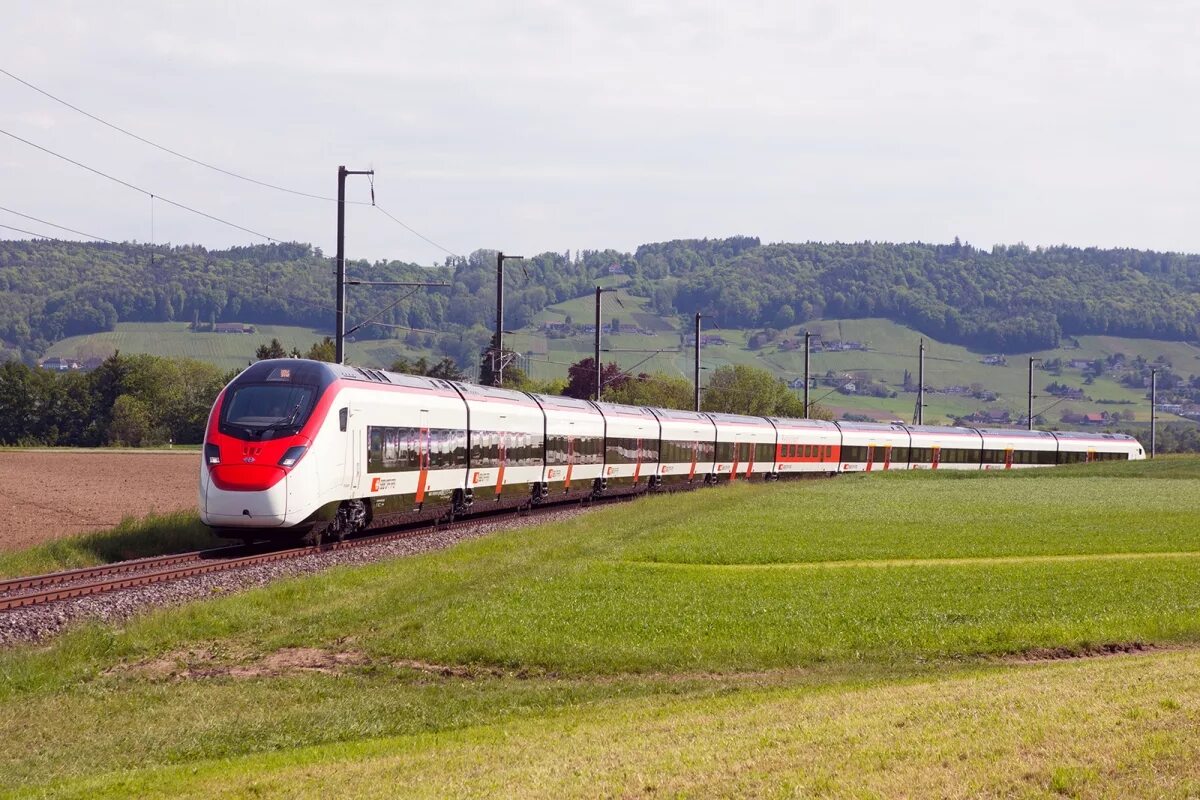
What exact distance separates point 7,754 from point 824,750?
845 cm

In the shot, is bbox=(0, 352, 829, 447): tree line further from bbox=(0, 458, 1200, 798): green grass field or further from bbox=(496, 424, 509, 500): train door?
bbox=(0, 458, 1200, 798): green grass field

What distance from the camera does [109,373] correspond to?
133250mm

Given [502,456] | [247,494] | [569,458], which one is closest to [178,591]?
[247,494]

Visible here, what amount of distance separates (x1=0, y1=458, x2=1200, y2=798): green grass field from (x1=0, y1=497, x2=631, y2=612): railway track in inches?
102

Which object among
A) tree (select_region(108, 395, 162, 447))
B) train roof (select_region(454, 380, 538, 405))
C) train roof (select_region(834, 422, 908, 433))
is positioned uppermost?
train roof (select_region(454, 380, 538, 405))

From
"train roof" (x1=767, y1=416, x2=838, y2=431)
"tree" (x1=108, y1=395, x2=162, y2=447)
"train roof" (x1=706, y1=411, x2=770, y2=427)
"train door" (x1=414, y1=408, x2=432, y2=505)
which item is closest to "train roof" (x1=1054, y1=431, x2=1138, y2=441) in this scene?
"train roof" (x1=767, y1=416, x2=838, y2=431)

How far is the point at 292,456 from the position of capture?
30.1 meters

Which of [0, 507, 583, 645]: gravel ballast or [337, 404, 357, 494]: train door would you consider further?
[337, 404, 357, 494]: train door

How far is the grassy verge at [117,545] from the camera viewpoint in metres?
29.3

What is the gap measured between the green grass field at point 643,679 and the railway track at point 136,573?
8.53ft

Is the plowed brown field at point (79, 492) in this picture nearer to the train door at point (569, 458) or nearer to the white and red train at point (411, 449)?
the white and red train at point (411, 449)

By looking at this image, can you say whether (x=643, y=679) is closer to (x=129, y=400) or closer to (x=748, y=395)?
(x=129, y=400)

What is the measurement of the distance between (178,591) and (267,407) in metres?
6.43

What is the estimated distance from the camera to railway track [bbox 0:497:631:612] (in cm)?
2409
